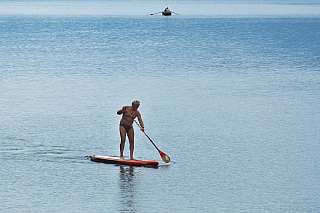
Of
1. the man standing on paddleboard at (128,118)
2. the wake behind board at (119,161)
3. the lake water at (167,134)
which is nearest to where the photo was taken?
the lake water at (167,134)

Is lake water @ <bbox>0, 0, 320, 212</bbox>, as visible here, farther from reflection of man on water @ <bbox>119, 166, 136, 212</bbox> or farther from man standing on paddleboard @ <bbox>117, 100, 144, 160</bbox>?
man standing on paddleboard @ <bbox>117, 100, 144, 160</bbox>

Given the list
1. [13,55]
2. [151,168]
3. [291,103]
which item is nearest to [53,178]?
[151,168]

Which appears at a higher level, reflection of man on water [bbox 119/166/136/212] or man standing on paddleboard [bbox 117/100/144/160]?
man standing on paddleboard [bbox 117/100/144/160]

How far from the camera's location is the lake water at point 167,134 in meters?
19.9

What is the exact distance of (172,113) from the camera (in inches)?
1330

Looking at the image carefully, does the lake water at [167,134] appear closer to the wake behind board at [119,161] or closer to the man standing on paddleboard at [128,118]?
the wake behind board at [119,161]

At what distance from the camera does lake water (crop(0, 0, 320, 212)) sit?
65.3 feet

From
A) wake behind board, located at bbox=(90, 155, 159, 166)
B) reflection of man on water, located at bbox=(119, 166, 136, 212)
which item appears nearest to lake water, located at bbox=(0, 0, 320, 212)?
reflection of man on water, located at bbox=(119, 166, 136, 212)

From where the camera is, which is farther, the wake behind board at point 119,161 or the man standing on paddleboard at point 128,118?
the wake behind board at point 119,161

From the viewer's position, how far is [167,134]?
28.7 metres

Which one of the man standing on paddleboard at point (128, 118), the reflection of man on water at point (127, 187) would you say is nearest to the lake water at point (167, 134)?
the reflection of man on water at point (127, 187)

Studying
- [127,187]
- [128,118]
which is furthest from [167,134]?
[127,187]

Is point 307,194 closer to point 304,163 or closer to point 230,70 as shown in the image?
point 304,163

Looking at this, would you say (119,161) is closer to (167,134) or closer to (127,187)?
(127,187)
